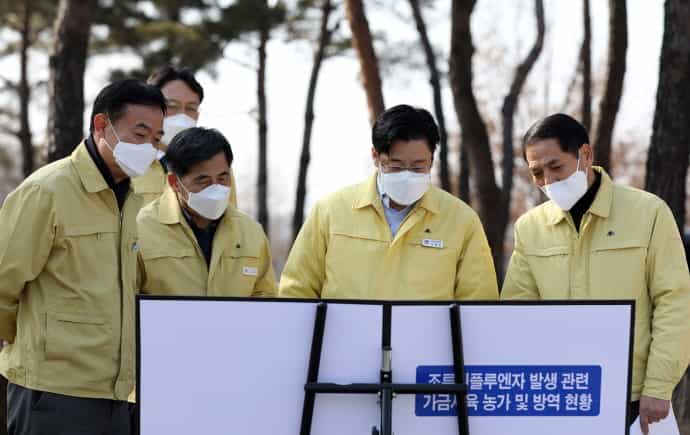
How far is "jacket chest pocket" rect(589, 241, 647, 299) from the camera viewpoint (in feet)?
13.2

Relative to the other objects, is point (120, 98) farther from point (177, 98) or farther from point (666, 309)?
point (666, 309)

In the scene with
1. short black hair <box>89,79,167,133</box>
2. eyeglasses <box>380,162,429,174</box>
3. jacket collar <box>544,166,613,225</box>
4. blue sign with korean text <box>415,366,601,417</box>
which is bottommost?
blue sign with korean text <box>415,366,601,417</box>

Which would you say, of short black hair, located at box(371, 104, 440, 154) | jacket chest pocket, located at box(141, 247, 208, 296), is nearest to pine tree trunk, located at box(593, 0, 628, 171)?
short black hair, located at box(371, 104, 440, 154)

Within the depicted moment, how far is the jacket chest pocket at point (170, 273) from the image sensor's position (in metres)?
4.26

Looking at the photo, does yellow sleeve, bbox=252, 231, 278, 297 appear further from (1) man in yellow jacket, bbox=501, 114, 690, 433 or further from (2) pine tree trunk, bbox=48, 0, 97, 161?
(2) pine tree trunk, bbox=48, 0, 97, 161

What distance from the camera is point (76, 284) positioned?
385cm

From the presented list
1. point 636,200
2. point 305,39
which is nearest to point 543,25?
point 305,39

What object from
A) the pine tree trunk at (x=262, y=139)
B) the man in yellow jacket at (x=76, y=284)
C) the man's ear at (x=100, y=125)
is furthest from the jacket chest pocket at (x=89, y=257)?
the pine tree trunk at (x=262, y=139)

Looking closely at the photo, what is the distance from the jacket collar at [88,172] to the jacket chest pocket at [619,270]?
201 centimetres

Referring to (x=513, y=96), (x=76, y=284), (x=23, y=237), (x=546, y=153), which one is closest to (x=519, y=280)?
(x=546, y=153)

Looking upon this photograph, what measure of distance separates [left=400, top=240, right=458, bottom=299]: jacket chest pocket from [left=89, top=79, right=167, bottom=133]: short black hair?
4.06ft

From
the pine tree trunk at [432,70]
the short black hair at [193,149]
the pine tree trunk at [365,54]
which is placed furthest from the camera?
the pine tree trunk at [432,70]

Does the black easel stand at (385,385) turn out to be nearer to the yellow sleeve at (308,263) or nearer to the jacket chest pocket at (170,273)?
the yellow sleeve at (308,263)

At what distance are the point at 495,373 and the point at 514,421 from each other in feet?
0.57
